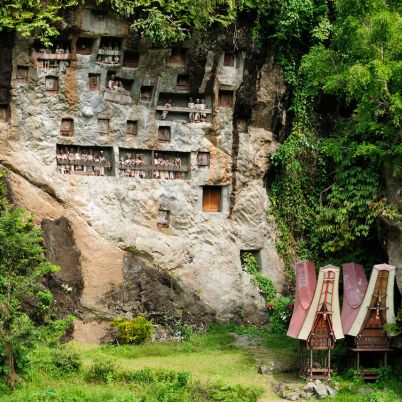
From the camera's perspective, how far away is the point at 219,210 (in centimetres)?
2542

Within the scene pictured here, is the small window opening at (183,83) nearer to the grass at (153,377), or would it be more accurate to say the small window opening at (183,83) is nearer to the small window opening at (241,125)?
the small window opening at (241,125)

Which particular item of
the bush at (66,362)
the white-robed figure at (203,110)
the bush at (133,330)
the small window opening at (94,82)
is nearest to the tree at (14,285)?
the bush at (66,362)

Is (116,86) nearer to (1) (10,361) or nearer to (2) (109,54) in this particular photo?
(2) (109,54)

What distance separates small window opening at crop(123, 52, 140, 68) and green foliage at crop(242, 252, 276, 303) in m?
6.51

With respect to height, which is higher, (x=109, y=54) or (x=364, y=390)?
(x=109, y=54)

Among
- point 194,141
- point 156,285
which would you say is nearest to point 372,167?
point 194,141

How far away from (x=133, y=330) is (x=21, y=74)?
7.67 m

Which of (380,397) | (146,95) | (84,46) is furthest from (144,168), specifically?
(380,397)

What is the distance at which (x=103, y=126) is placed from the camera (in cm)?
2428

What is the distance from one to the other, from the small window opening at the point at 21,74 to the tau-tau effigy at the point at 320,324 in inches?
386

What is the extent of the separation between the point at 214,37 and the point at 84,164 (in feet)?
17.2

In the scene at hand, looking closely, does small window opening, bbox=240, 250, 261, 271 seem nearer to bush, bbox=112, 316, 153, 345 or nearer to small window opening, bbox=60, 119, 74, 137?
bush, bbox=112, 316, 153, 345

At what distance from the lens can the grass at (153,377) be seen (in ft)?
57.2

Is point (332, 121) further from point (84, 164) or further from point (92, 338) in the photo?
point (92, 338)
